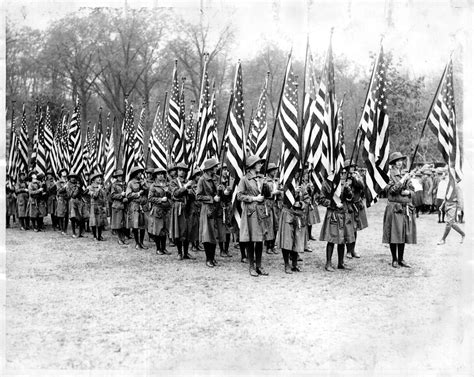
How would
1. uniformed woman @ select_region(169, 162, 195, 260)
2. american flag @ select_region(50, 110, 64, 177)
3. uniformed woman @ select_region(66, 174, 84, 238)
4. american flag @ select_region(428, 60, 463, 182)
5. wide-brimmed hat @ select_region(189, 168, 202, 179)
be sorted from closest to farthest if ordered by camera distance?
american flag @ select_region(428, 60, 463, 182) < uniformed woman @ select_region(169, 162, 195, 260) < wide-brimmed hat @ select_region(189, 168, 202, 179) < uniformed woman @ select_region(66, 174, 84, 238) < american flag @ select_region(50, 110, 64, 177)

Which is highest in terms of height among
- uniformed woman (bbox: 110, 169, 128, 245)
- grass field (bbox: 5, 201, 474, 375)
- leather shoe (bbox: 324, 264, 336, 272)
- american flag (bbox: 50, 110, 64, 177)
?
american flag (bbox: 50, 110, 64, 177)

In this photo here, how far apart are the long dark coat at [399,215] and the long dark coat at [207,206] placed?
10.8 ft

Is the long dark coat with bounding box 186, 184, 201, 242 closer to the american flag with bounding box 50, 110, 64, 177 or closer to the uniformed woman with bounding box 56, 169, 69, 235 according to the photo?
the uniformed woman with bounding box 56, 169, 69, 235

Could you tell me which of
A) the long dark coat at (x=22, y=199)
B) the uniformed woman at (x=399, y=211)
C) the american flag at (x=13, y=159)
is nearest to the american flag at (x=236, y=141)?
the uniformed woman at (x=399, y=211)

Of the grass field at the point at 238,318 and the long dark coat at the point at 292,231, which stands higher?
the long dark coat at the point at 292,231

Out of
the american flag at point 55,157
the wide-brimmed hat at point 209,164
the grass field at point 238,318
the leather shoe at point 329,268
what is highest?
the american flag at point 55,157

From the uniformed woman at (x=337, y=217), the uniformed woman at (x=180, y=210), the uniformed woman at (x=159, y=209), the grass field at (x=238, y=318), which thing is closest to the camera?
the grass field at (x=238, y=318)

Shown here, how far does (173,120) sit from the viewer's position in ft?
37.3

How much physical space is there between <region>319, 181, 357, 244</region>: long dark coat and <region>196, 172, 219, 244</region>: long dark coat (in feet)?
6.91

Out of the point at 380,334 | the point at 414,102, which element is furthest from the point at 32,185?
the point at 414,102

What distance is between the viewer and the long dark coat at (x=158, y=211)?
10961 millimetres

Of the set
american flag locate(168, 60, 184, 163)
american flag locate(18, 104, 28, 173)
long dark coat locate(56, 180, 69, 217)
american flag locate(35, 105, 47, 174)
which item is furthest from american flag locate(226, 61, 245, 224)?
american flag locate(35, 105, 47, 174)

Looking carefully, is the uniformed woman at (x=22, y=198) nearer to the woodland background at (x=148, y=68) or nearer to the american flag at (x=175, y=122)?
the woodland background at (x=148, y=68)

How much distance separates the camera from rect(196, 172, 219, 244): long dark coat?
370 inches
